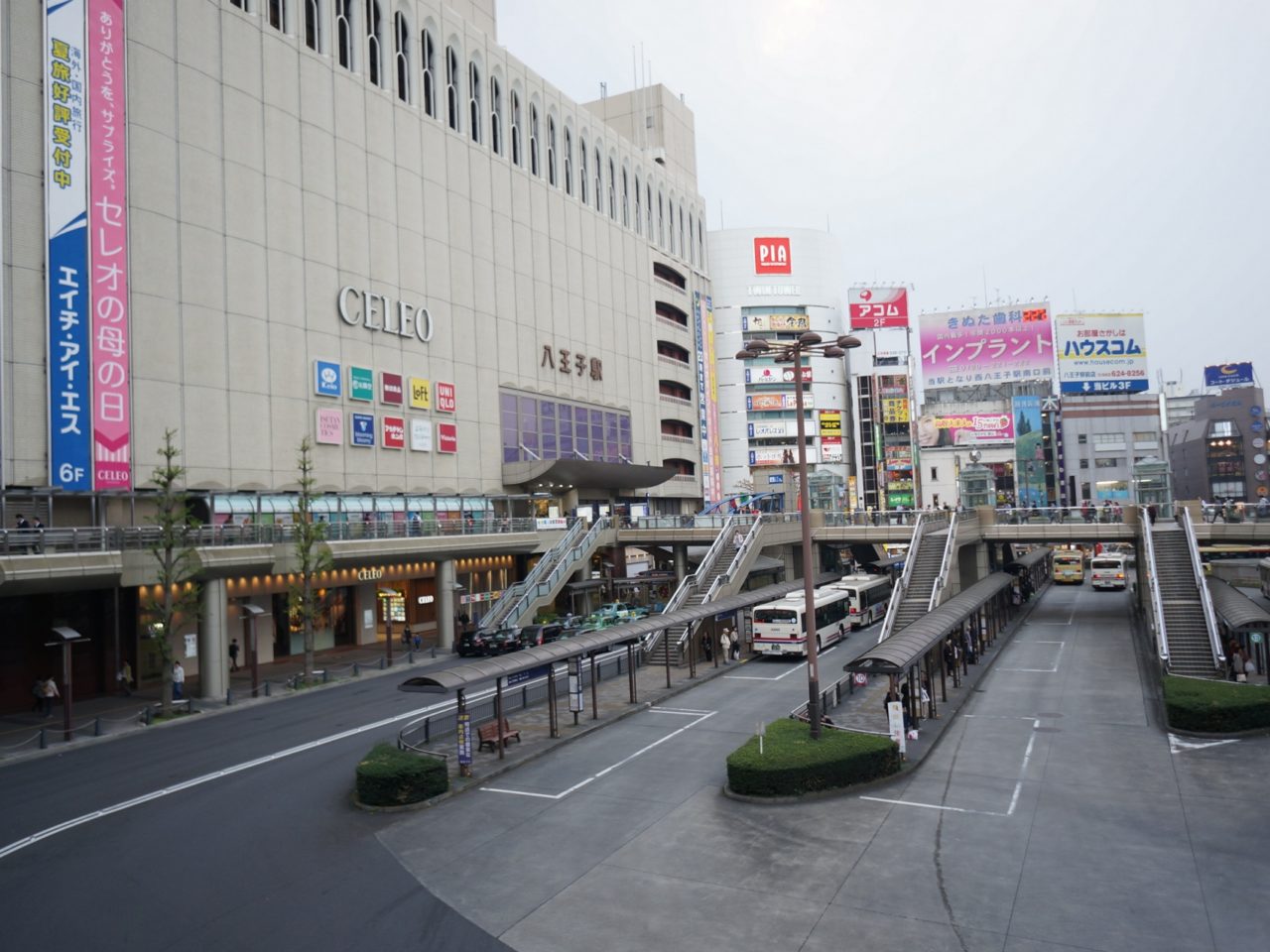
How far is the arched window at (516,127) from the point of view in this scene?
63.8m

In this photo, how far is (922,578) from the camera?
42.8 meters

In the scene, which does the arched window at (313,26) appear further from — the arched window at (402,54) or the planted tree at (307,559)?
the planted tree at (307,559)

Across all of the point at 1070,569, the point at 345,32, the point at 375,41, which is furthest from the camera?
the point at 1070,569

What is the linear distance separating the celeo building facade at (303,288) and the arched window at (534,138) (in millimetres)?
166

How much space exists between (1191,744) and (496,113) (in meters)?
56.6

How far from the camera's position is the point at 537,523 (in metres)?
55.6

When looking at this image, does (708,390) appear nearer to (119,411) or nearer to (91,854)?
(119,411)

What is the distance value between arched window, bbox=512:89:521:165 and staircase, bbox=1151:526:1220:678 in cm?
4736

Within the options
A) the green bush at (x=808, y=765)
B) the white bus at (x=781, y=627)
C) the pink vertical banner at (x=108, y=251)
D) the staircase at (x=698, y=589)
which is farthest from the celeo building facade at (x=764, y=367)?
the green bush at (x=808, y=765)

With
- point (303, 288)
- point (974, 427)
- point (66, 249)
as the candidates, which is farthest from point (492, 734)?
point (974, 427)

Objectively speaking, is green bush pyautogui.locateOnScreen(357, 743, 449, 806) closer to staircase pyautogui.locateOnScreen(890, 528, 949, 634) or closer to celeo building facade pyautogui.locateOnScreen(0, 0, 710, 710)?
celeo building facade pyautogui.locateOnScreen(0, 0, 710, 710)

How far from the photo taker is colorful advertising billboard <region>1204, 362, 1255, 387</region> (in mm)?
129625

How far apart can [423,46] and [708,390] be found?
1744 inches

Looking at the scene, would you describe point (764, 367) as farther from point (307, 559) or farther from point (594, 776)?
point (594, 776)
